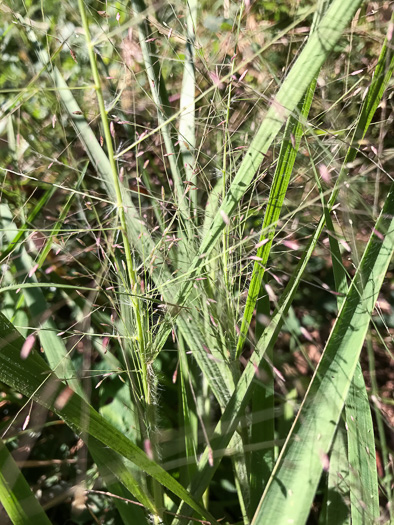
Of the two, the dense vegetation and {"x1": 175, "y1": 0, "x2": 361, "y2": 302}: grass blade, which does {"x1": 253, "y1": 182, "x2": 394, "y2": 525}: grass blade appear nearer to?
the dense vegetation

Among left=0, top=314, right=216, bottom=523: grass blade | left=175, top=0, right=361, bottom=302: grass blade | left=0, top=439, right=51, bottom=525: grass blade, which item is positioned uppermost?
left=175, top=0, right=361, bottom=302: grass blade

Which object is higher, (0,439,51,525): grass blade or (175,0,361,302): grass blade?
(175,0,361,302): grass blade

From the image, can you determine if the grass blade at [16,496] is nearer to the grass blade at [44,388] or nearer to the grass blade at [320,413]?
the grass blade at [44,388]

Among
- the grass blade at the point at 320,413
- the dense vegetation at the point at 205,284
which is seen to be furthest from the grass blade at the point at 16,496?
the grass blade at the point at 320,413

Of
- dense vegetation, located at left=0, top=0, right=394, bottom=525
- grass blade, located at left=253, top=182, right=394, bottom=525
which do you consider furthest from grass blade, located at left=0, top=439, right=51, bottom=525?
grass blade, located at left=253, top=182, right=394, bottom=525

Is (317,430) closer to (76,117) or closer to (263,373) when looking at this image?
(263,373)

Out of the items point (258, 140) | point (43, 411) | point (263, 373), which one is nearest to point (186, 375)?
point (263, 373)

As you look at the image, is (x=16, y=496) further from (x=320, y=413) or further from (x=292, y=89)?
(x=292, y=89)

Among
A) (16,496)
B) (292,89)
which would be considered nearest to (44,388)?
(16,496)
